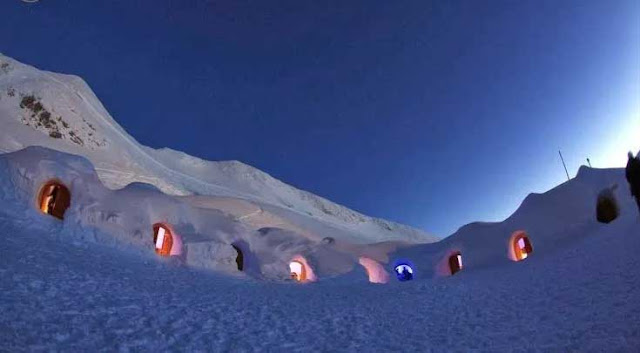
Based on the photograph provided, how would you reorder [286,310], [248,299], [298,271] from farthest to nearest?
[298,271]
[248,299]
[286,310]

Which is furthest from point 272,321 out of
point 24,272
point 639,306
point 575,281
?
point 575,281

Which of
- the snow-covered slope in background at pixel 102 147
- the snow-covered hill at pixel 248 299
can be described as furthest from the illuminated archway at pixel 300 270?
the snow-covered hill at pixel 248 299

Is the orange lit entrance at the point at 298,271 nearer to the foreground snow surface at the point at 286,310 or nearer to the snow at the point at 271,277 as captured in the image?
the snow at the point at 271,277

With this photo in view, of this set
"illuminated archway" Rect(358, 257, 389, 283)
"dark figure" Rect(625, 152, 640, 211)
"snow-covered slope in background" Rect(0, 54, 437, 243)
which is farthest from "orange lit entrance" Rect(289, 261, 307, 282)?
"dark figure" Rect(625, 152, 640, 211)

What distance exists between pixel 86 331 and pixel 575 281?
1216cm

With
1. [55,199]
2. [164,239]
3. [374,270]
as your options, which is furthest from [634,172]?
[55,199]

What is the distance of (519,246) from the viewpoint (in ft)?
77.9

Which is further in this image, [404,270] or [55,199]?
[404,270]

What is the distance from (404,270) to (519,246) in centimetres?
665

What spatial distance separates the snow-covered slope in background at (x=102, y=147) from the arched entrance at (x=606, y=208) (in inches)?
640

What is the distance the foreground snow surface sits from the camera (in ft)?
23.4

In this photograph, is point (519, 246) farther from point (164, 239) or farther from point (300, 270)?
point (164, 239)

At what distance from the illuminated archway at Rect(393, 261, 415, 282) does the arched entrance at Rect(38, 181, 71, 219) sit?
17.5m

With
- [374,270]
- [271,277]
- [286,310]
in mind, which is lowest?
[286,310]
